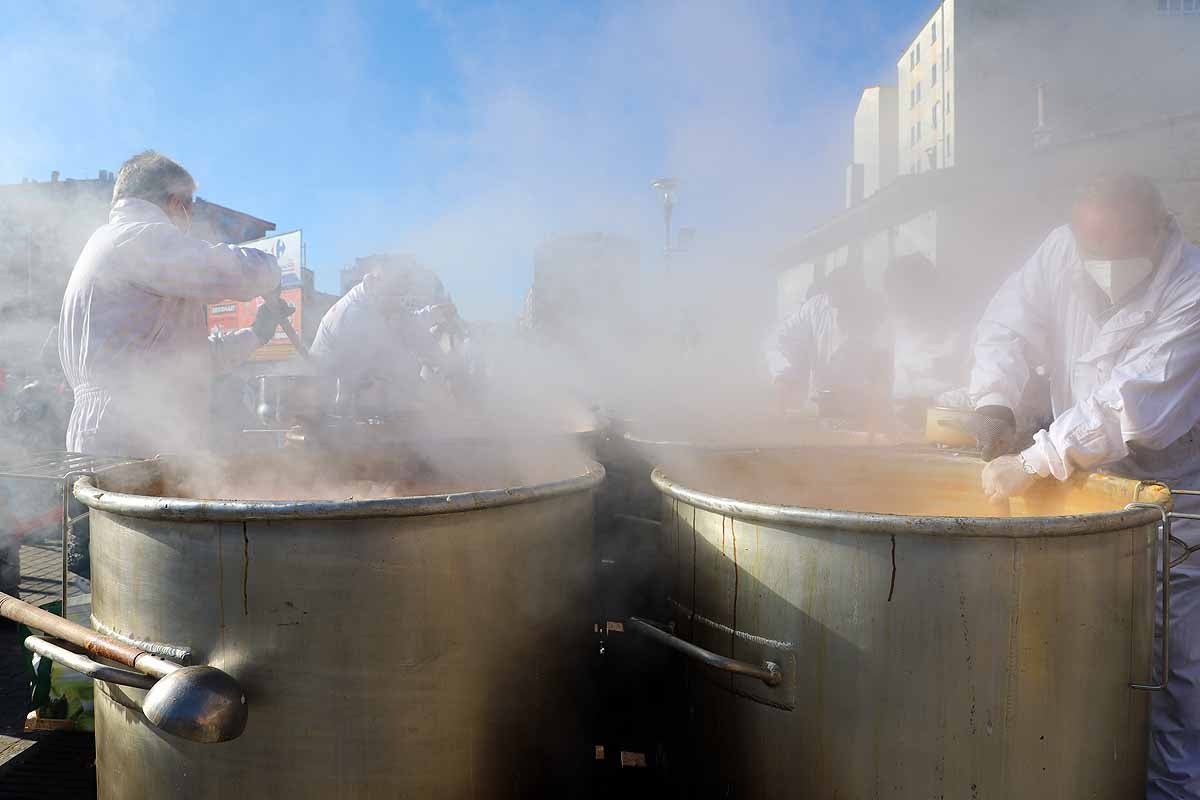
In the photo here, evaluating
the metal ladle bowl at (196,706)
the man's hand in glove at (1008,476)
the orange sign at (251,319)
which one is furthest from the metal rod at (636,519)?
the orange sign at (251,319)

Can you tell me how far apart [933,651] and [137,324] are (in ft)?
7.99

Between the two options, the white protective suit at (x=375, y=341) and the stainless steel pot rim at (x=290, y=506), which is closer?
the stainless steel pot rim at (x=290, y=506)

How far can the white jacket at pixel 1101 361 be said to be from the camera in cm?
162

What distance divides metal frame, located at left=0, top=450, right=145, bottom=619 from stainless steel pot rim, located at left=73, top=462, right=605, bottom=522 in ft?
0.90

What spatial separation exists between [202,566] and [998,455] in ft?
6.23

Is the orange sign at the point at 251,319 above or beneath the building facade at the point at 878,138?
beneath

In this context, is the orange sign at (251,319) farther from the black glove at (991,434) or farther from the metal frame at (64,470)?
the black glove at (991,434)

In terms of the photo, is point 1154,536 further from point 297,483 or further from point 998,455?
point 297,483

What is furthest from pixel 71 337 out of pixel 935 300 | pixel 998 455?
pixel 935 300

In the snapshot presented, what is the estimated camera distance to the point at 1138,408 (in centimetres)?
172

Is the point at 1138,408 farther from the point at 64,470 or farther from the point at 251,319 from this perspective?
the point at 251,319

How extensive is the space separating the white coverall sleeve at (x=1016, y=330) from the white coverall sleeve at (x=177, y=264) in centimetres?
247

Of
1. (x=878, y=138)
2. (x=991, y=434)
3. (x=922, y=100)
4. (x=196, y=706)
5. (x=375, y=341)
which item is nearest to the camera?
(x=196, y=706)

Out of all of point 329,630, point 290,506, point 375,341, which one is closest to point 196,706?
point 329,630
